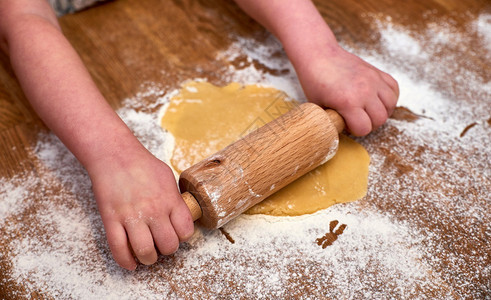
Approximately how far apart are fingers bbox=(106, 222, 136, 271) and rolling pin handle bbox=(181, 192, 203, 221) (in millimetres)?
117

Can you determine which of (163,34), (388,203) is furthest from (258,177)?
(163,34)

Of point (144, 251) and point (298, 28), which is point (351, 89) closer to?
point (298, 28)

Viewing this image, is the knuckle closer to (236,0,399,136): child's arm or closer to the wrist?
the wrist

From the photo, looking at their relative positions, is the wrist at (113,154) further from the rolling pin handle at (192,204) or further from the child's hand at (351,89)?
the child's hand at (351,89)

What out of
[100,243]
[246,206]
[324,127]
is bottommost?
[100,243]

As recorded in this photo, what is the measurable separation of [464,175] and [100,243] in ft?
2.49

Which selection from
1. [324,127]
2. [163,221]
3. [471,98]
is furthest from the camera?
[471,98]

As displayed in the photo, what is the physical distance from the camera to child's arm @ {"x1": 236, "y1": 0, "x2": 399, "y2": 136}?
91 centimetres

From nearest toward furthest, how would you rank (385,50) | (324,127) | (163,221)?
(163,221) → (324,127) → (385,50)

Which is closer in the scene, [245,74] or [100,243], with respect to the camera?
[100,243]

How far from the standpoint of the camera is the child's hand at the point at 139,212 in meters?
0.73

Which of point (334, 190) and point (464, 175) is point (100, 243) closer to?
point (334, 190)

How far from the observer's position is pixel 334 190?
2.95 feet

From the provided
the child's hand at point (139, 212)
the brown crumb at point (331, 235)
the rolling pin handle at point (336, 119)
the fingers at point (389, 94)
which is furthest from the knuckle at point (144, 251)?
the fingers at point (389, 94)
